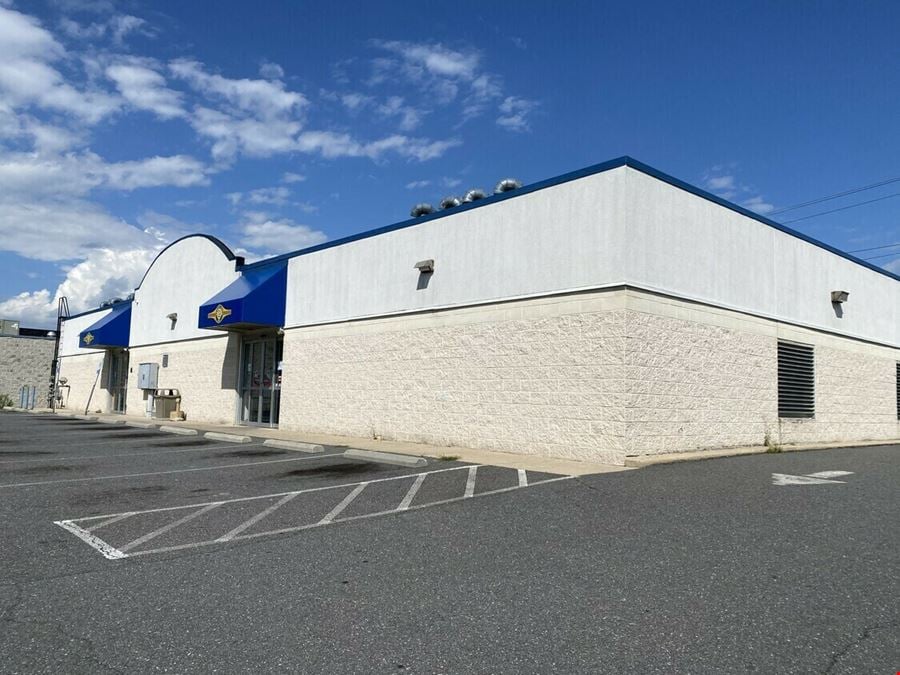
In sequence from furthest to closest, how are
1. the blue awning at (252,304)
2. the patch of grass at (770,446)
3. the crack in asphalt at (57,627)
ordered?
1. the blue awning at (252,304)
2. the patch of grass at (770,446)
3. the crack in asphalt at (57,627)

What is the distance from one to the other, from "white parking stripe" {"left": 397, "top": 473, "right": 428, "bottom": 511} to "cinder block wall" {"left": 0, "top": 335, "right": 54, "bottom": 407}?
131ft

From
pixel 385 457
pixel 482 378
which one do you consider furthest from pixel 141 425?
pixel 482 378

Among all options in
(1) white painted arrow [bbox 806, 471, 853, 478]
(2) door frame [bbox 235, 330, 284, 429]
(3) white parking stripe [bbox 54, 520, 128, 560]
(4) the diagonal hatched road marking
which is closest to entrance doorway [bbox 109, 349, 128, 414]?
(2) door frame [bbox 235, 330, 284, 429]

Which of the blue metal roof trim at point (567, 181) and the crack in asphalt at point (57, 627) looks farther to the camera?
the blue metal roof trim at point (567, 181)

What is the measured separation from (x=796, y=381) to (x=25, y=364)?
43.8m

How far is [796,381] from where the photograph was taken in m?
17.3

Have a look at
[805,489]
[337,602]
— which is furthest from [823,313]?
[337,602]

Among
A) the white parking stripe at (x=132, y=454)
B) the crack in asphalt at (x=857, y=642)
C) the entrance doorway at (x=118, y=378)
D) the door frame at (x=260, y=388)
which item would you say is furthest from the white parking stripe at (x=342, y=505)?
the entrance doorway at (x=118, y=378)

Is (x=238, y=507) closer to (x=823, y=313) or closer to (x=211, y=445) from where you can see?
(x=211, y=445)

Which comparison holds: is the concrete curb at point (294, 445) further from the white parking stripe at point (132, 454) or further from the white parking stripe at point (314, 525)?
the white parking stripe at point (314, 525)

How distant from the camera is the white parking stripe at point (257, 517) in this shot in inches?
264

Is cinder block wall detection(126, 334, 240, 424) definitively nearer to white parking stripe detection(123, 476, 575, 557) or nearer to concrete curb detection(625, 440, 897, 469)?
concrete curb detection(625, 440, 897, 469)

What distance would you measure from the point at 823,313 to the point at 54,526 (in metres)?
19.0

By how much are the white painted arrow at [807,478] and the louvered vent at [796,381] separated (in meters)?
5.42
